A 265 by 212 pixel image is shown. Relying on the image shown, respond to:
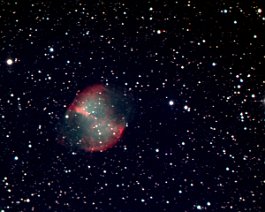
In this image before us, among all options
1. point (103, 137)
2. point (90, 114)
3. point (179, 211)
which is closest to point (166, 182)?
point (179, 211)

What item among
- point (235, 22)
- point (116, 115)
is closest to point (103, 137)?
point (116, 115)

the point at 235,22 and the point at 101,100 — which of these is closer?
the point at 235,22

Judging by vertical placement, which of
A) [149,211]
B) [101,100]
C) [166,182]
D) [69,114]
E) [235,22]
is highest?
[235,22]

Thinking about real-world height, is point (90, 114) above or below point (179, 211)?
above

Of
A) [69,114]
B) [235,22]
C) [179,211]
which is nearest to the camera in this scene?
[235,22]

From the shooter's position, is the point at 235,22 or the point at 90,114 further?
the point at 90,114

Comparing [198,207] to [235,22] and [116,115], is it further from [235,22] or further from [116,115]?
[235,22]

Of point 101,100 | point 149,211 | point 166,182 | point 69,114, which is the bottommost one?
point 149,211

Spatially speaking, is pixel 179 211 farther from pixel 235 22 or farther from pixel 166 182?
pixel 235 22

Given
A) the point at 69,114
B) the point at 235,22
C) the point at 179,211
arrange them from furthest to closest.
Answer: the point at 179,211, the point at 69,114, the point at 235,22
